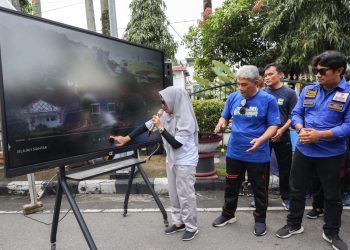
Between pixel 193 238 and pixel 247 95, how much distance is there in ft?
5.24

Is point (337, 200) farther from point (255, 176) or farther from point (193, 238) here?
point (193, 238)

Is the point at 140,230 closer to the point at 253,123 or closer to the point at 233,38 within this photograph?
the point at 253,123

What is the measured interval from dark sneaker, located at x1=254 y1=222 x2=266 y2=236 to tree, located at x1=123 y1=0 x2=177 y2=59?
10937 millimetres

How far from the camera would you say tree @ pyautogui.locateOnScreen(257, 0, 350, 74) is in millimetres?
8375

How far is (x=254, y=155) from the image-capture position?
138 inches

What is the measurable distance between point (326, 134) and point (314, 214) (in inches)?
54.4

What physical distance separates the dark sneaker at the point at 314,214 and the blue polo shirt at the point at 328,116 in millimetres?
1043

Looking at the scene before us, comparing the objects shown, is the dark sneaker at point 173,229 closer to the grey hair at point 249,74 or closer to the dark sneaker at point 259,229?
the dark sneaker at point 259,229

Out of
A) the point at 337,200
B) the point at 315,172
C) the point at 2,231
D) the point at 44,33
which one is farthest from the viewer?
the point at 2,231

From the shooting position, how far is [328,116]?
3146 millimetres

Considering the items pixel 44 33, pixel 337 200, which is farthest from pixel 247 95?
pixel 44 33

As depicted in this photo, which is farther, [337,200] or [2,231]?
[2,231]

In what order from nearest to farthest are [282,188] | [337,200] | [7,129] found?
[7,129] < [337,200] < [282,188]

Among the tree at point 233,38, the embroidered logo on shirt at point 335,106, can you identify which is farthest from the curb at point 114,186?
the tree at point 233,38
